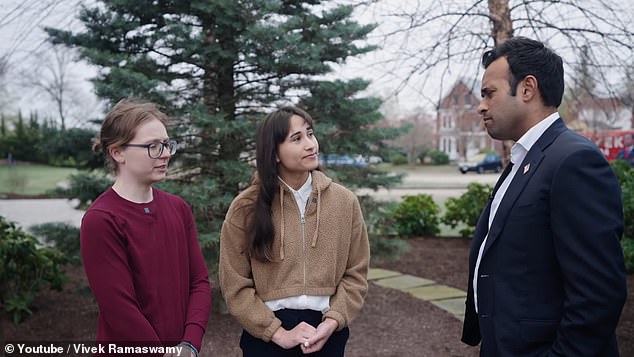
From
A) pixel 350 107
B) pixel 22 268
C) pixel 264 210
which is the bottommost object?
pixel 22 268

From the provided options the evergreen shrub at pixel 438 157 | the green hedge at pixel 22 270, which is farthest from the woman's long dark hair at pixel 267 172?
Answer: the evergreen shrub at pixel 438 157

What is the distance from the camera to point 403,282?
6402mm

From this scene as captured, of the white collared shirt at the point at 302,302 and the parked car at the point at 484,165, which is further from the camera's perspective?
the parked car at the point at 484,165

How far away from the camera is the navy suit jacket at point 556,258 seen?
162 cm

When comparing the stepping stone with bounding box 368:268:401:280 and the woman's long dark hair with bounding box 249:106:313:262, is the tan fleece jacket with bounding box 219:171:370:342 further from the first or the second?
the stepping stone with bounding box 368:268:401:280

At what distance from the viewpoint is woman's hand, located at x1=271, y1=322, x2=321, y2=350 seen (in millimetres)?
2229

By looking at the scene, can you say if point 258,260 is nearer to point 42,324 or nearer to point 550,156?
point 550,156

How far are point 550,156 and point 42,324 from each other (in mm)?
4587

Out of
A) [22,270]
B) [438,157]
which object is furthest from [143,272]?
[438,157]

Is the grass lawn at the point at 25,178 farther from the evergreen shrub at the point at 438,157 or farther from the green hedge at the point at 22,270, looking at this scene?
the evergreen shrub at the point at 438,157

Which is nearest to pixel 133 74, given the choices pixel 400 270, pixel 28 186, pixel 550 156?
pixel 550 156

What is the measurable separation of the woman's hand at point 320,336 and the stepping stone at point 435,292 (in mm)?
3564

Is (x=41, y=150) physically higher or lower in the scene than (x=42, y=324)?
higher

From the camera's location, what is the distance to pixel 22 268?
15.6ft
